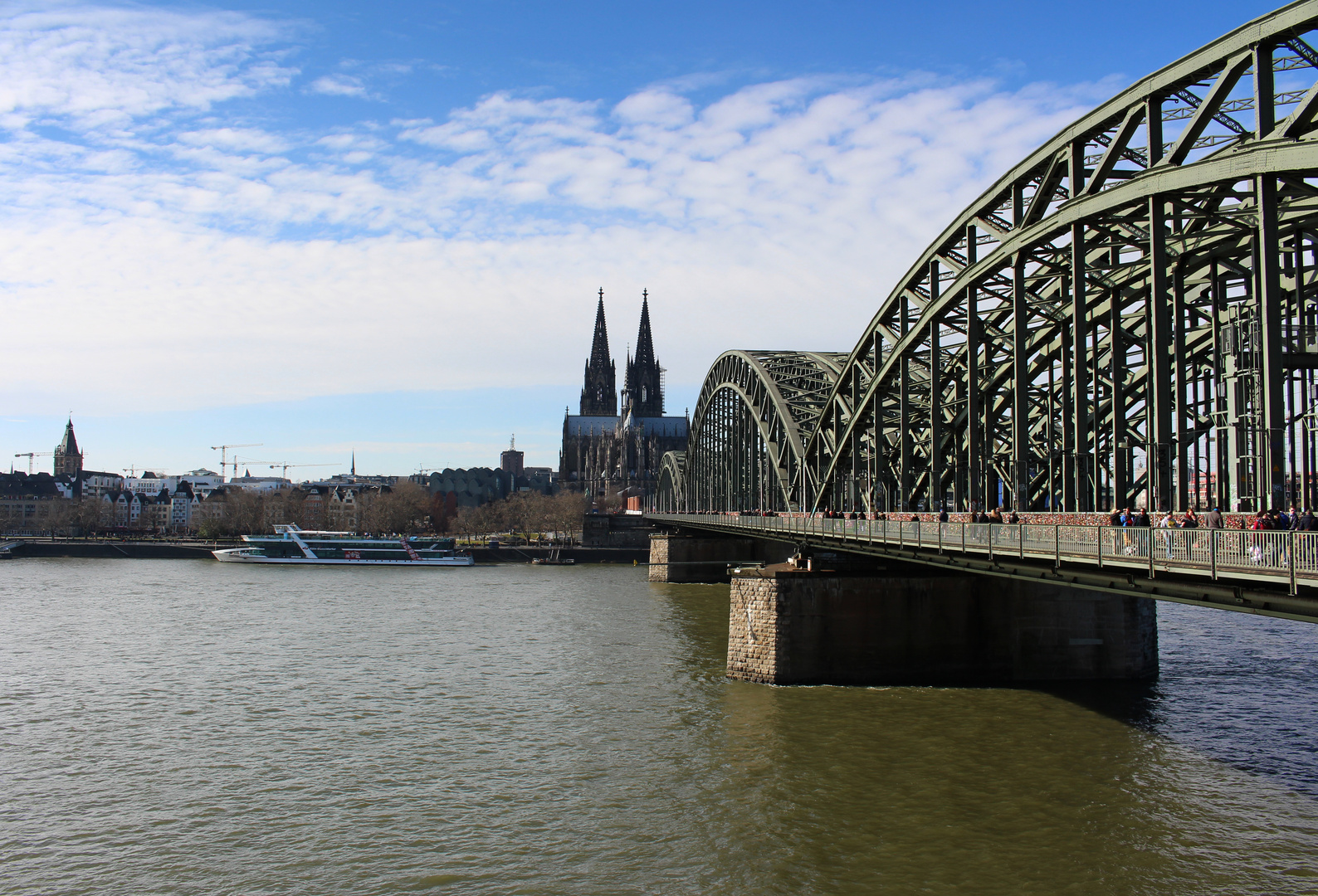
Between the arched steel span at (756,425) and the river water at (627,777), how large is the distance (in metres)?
21.4

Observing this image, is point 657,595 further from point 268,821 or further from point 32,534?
point 32,534

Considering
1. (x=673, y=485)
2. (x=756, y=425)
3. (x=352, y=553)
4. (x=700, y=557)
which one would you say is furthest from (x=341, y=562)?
(x=756, y=425)

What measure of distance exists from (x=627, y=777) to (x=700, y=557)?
59677 mm

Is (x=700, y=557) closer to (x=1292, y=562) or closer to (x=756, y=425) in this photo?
(x=756, y=425)

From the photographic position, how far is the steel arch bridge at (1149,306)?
1948cm

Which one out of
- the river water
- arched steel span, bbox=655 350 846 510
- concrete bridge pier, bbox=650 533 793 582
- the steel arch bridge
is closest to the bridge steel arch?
the steel arch bridge

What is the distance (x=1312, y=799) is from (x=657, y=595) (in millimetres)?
49442

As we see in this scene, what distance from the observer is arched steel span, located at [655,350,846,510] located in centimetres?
5722

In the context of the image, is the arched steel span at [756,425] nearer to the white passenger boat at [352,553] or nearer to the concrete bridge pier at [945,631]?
the concrete bridge pier at [945,631]

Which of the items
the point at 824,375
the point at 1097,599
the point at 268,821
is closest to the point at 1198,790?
the point at 1097,599

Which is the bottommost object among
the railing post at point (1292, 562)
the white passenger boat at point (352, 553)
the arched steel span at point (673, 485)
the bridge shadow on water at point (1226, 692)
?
the bridge shadow on water at point (1226, 692)

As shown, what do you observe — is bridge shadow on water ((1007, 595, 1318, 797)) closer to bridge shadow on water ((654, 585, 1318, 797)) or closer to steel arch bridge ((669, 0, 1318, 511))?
bridge shadow on water ((654, 585, 1318, 797))

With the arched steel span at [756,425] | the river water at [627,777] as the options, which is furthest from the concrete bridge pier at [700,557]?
the river water at [627,777]

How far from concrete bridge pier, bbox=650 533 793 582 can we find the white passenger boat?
2734 cm
